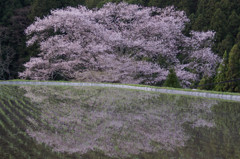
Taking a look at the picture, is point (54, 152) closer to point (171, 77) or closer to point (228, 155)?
point (228, 155)

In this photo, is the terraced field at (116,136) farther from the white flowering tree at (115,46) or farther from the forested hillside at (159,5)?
the forested hillside at (159,5)

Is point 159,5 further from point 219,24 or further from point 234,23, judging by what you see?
point 234,23

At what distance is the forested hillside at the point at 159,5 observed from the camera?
2164 cm

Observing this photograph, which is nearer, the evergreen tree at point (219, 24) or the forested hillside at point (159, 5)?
the forested hillside at point (159, 5)

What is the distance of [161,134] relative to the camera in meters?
3.30

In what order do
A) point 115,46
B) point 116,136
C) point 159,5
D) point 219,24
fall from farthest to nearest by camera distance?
point 159,5 → point 219,24 → point 115,46 → point 116,136

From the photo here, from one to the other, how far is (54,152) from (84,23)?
14.4 m

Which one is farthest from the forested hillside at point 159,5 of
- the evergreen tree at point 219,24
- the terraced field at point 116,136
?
the terraced field at point 116,136

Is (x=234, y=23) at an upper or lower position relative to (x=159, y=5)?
lower

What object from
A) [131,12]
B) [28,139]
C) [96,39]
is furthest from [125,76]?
[28,139]

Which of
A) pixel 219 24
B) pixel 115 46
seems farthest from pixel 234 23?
pixel 115 46

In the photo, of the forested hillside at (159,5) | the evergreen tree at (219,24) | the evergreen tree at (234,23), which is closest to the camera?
the forested hillside at (159,5)

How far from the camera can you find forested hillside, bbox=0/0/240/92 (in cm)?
2164

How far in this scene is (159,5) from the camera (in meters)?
30.7
